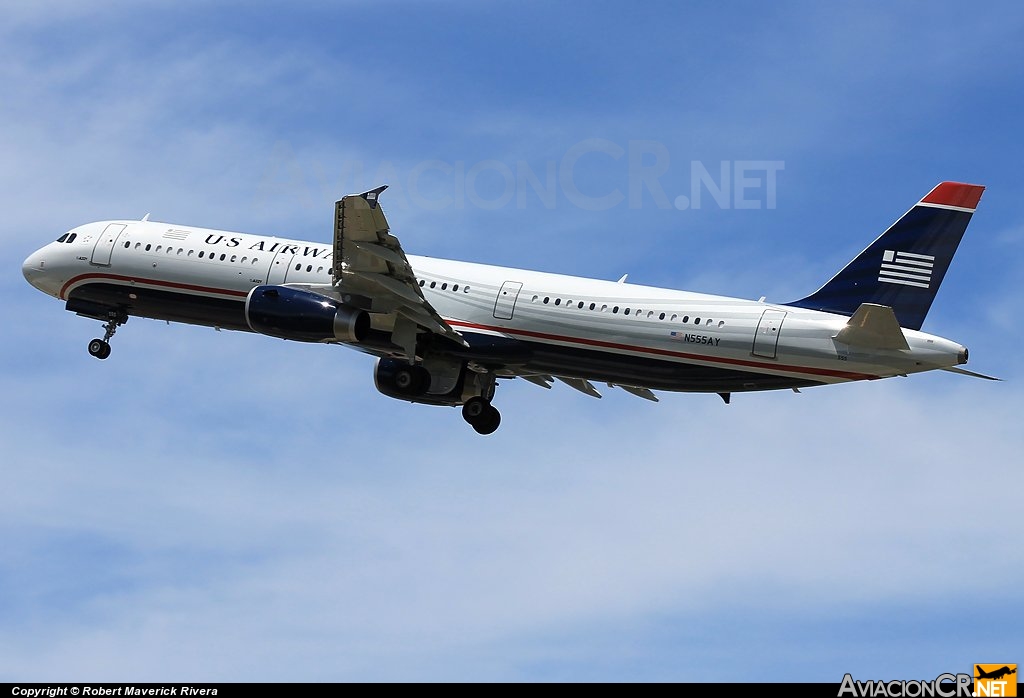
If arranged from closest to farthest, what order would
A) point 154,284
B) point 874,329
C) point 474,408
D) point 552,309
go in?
point 874,329 < point 552,309 < point 474,408 < point 154,284

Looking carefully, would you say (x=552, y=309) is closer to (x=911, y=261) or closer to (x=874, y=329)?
(x=874, y=329)

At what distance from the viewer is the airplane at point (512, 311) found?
41062 millimetres

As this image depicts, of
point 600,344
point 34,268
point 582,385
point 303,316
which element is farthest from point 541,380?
point 34,268

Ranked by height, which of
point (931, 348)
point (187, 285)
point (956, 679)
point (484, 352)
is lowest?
point (956, 679)

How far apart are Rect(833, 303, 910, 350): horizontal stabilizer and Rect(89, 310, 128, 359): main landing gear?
74.4 ft

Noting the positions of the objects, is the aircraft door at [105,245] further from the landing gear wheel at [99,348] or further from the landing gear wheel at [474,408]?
the landing gear wheel at [474,408]

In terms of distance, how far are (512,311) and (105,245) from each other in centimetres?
1370

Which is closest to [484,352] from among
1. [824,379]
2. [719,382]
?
[719,382]

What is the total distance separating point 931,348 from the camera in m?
39.5

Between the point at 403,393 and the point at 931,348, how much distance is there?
15698mm

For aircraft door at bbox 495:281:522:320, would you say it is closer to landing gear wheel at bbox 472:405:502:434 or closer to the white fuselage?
the white fuselage

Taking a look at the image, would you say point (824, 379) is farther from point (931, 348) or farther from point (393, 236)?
point (393, 236)

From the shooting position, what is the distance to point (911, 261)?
136ft

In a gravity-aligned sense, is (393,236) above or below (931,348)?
above
